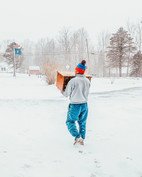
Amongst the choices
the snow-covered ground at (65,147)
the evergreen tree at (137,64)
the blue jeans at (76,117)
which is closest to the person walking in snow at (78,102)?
the blue jeans at (76,117)

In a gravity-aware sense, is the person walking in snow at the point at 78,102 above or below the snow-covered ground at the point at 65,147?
above

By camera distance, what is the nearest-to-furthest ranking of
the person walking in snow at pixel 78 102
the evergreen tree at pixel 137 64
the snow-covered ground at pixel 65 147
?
the snow-covered ground at pixel 65 147 < the person walking in snow at pixel 78 102 < the evergreen tree at pixel 137 64

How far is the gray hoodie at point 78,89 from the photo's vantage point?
5793 mm

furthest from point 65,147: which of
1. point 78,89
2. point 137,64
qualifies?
point 137,64

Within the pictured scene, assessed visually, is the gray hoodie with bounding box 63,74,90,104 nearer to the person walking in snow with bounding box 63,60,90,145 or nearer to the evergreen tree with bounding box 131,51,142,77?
the person walking in snow with bounding box 63,60,90,145

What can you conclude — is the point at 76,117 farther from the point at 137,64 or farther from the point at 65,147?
the point at 137,64

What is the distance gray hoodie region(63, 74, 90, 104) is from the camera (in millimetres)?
5793

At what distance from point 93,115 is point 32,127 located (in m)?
2.59

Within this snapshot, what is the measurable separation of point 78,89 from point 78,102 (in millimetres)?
262

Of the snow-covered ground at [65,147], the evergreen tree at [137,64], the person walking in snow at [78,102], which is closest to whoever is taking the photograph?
the snow-covered ground at [65,147]

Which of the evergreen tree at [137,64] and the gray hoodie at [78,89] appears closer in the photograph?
the gray hoodie at [78,89]

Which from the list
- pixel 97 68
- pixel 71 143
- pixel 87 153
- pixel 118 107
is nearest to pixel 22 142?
pixel 71 143

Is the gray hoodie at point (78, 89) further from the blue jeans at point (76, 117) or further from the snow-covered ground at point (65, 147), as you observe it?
the snow-covered ground at point (65, 147)

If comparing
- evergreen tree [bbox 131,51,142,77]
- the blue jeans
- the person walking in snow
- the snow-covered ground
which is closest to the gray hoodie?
the person walking in snow
